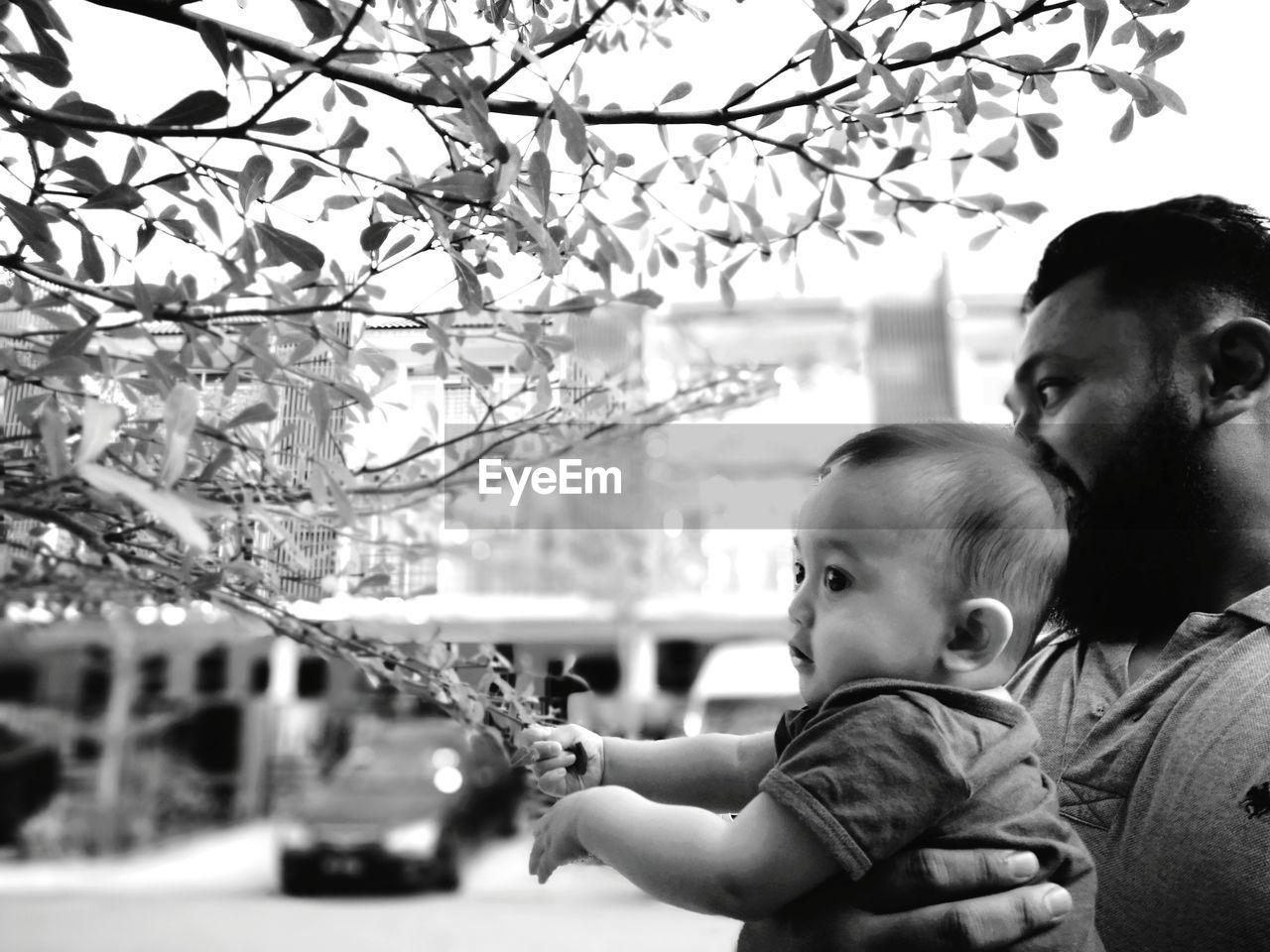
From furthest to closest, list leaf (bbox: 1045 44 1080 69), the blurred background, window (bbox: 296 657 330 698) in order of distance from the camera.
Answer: window (bbox: 296 657 330 698)
the blurred background
leaf (bbox: 1045 44 1080 69)

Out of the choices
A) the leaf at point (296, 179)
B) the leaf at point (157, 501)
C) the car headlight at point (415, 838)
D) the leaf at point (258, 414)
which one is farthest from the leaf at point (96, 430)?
the car headlight at point (415, 838)

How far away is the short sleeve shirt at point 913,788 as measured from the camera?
2.69 feet

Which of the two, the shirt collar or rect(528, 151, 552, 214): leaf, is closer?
rect(528, 151, 552, 214): leaf

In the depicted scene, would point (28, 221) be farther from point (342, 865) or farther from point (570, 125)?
point (342, 865)

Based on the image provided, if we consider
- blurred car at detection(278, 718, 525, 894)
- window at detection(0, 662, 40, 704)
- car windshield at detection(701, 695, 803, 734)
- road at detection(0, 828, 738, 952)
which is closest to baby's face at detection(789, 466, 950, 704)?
road at detection(0, 828, 738, 952)

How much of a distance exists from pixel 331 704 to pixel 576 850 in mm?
14389

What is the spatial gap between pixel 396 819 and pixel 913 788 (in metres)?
8.13

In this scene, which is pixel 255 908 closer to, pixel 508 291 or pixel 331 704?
pixel 331 704

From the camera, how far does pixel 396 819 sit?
328 inches

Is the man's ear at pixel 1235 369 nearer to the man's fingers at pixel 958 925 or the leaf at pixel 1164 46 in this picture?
the leaf at pixel 1164 46

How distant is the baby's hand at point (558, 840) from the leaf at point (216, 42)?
615 mm

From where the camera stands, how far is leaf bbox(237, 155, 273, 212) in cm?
83

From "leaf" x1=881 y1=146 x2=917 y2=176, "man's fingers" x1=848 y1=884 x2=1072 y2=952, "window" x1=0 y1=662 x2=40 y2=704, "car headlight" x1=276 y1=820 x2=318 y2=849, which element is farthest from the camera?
"window" x1=0 y1=662 x2=40 y2=704

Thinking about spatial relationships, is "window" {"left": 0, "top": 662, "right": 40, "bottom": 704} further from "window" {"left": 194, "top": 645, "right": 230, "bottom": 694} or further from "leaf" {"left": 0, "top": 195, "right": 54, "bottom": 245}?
"leaf" {"left": 0, "top": 195, "right": 54, "bottom": 245}
